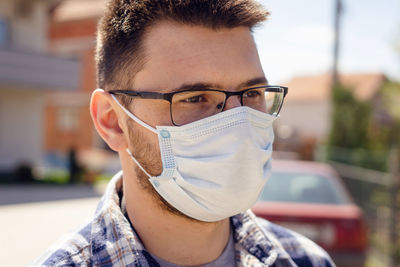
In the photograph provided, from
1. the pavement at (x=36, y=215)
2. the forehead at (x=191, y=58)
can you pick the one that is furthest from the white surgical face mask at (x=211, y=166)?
the pavement at (x=36, y=215)

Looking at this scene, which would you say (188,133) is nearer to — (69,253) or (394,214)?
(69,253)

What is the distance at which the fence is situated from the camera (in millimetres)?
6941

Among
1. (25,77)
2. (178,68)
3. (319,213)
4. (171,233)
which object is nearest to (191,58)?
(178,68)

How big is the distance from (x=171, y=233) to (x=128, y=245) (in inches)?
7.3

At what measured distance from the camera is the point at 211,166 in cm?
179

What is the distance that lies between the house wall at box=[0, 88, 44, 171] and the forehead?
671 inches

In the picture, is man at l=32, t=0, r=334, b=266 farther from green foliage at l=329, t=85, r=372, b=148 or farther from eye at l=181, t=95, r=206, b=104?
green foliage at l=329, t=85, r=372, b=148

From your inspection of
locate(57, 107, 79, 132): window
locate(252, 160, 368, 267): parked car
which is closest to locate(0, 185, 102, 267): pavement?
locate(252, 160, 368, 267): parked car

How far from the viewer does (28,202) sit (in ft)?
39.8

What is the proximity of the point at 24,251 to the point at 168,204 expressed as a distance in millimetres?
6182

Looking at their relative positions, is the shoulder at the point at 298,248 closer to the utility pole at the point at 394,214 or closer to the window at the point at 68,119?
the utility pole at the point at 394,214

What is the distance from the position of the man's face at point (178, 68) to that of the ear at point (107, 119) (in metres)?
0.07

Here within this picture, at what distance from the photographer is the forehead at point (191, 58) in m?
1.78

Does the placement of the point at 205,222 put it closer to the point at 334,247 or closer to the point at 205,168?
the point at 205,168
